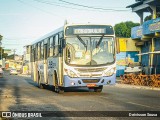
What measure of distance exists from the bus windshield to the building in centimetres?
1708

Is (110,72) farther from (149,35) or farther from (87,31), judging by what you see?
(149,35)

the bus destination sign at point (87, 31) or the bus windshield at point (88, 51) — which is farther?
the bus destination sign at point (87, 31)

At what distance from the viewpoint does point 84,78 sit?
54.5 ft

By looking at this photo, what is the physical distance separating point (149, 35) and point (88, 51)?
68.1 ft

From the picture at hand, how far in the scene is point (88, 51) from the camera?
1677 cm

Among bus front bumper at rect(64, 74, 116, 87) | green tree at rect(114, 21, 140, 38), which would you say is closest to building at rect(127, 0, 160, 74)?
bus front bumper at rect(64, 74, 116, 87)

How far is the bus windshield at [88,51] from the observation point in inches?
656

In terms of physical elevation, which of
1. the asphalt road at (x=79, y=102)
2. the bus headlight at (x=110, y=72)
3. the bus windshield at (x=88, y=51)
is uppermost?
the bus windshield at (x=88, y=51)

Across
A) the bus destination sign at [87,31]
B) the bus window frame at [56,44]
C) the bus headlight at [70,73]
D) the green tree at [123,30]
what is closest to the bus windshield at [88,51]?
the bus destination sign at [87,31]

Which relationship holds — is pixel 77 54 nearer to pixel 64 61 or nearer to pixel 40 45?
pixel 64 61

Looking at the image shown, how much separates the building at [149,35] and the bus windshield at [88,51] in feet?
56.0

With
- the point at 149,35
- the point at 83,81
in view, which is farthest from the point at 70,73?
the point at 149,35

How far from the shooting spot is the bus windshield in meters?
16.7

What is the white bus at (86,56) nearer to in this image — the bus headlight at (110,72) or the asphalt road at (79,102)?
the bus headlight at (110,72)
